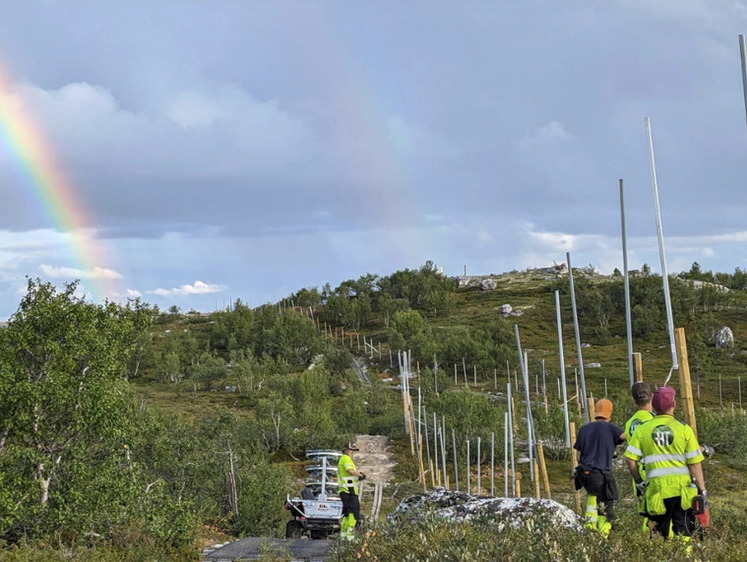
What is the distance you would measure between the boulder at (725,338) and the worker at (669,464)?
10605 centimetres

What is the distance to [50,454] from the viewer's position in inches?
731

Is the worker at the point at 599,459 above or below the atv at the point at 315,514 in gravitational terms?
above

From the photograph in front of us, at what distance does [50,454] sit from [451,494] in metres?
10.1

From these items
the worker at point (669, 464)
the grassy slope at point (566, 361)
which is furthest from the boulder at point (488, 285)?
the worker at point (669, 464)

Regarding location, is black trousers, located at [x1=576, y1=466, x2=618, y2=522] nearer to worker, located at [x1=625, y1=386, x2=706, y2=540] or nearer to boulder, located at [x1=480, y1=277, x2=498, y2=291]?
worker, located at [x1=625, y1=386, x2=706, y2=540]

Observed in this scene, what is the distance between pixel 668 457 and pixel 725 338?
108 metres

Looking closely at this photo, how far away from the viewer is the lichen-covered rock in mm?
10734

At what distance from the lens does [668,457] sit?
8.73 metres

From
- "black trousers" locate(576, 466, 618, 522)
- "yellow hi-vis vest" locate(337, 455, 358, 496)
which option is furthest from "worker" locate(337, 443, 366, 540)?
"black trousers" locate(576, 466, 618, 522)

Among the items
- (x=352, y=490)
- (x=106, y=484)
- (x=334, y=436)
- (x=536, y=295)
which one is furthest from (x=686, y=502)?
(x=536, y=295)

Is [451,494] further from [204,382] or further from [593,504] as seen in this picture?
[204,382]

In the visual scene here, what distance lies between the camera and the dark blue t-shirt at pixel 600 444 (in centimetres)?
1027

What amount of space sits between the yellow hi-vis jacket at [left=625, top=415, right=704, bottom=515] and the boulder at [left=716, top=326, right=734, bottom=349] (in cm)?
10611

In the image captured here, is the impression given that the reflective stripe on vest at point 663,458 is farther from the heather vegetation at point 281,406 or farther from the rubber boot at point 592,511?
the rubber boot at point 592,511
